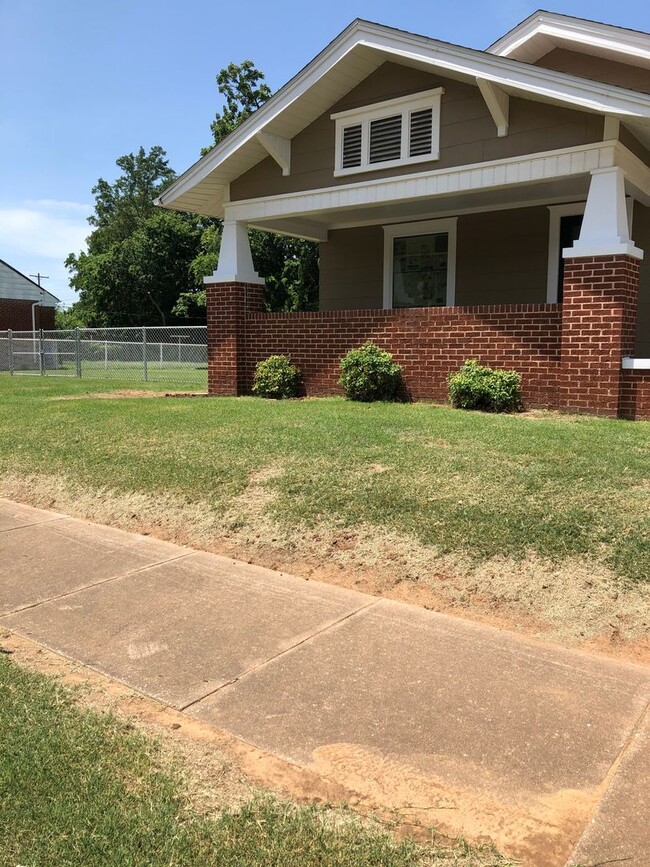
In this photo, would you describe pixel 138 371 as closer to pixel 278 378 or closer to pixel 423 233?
pixel 278 378

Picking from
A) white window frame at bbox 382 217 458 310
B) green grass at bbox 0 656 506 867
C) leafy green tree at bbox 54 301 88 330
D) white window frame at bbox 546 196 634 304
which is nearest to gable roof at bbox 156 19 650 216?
white window frame at bbox 546 196 634 304

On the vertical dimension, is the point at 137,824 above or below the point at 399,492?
below

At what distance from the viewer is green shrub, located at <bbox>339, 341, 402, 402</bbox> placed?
1072 centimetres

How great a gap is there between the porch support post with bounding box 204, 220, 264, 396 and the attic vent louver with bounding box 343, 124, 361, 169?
2330 millimetres

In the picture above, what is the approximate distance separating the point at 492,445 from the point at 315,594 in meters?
2.91

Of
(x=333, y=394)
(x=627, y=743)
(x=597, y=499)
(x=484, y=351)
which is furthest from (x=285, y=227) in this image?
(x=627, y=743)

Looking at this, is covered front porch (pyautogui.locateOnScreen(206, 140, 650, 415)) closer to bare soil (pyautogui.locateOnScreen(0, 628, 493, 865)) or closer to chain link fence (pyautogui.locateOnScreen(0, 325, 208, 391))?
bare soil (pyautogui.locateOnScreen(0, 628, 493, 865))

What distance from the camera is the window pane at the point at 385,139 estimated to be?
10875mm

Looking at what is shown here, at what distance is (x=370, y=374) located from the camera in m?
10.7

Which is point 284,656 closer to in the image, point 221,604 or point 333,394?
point 221,604

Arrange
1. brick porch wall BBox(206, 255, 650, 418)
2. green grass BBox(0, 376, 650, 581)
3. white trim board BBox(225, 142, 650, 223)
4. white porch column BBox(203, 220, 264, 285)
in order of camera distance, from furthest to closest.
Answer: white porch column BBox(203, 220, 264, 285) → white trim board BBox(225, 142, 650, 223) → brick porch wall BBox(206, 255, 650, 418) → green grass BBox(0, 376, 650, 581)

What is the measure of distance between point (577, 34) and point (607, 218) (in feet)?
11.0

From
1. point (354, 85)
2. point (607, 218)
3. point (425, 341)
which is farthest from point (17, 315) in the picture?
point (607, 218)

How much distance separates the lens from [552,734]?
2938mm
